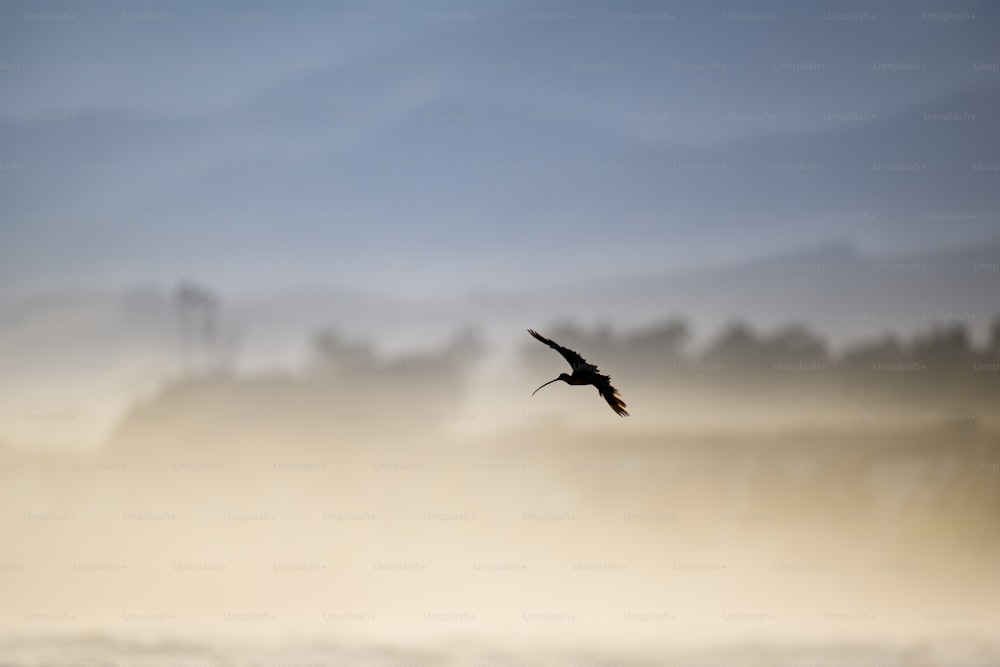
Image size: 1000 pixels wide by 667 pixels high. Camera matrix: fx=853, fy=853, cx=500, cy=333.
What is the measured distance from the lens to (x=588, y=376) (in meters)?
39.6

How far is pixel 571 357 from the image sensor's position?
38.9 metres

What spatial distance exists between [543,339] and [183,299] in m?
48.6

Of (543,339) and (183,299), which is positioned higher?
(183,299)

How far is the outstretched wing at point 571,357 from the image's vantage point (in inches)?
1473

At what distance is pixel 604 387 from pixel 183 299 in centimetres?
4932

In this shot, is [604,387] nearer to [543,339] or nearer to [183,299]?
[543,339]

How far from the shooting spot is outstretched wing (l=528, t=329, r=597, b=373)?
37.4 meters

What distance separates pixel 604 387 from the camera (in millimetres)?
38875

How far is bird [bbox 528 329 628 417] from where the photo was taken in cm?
3762

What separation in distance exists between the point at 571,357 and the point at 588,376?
56.4 inches

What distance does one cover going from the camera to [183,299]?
7538 cm

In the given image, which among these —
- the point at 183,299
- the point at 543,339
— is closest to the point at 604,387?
the point at 543,339

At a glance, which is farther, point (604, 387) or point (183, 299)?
point (183, 299)

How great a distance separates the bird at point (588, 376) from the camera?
1481 inches
